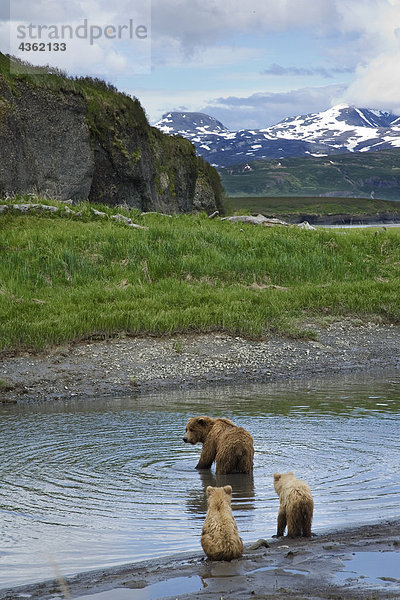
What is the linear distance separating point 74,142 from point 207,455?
22.1 meters

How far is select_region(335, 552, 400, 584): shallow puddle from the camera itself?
227 inches

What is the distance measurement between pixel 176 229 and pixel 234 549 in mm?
19363

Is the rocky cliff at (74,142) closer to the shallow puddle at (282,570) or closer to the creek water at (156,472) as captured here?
the creek water at (156,472)

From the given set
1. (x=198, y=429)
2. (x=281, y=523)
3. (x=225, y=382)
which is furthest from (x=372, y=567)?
(x=225, y=382)

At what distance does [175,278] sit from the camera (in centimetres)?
2228

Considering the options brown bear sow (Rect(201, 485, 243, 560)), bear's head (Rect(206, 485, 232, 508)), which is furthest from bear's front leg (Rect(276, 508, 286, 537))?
brown bear sow (Rect(201, 485, 243, 560))

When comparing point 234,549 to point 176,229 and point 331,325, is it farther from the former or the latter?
point 176,229

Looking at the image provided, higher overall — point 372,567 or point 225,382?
point 225,382

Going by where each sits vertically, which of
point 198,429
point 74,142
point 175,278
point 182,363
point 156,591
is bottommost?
point 156,591

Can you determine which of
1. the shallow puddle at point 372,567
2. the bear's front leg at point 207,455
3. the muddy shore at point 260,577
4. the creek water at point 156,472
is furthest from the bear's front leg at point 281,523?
the bear's front leg at point 207,455

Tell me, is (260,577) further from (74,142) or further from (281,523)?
(74,142)

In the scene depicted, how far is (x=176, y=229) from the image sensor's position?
25172 mm

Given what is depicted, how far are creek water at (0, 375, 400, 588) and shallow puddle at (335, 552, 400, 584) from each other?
130 cm

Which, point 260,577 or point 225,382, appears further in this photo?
point 225,382
